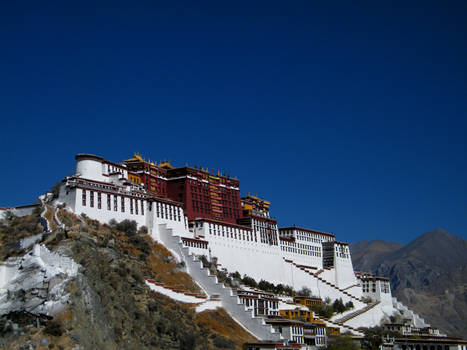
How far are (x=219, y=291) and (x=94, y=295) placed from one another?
1030 inches

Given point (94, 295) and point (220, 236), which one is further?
point (220, 236)

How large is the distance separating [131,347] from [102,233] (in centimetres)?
2344

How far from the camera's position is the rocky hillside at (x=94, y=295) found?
5378cm

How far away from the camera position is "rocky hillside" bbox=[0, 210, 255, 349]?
176 feet

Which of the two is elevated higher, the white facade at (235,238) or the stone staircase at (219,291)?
the white facade at (235,238)

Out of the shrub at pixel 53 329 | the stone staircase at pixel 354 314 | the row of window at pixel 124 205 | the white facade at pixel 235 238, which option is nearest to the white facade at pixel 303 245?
the white facade at pixel 235 238

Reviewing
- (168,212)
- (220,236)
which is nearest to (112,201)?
(168,212)

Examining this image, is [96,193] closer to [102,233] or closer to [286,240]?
[102,233]

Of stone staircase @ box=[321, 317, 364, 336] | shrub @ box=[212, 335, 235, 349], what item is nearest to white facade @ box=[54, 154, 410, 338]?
stone staircase @ box=[321, 317, 364, 336]

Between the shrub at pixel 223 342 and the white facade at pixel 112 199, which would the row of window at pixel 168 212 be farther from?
the shrub at pixel 223 342

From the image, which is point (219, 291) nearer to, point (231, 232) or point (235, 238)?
point (231, 232)

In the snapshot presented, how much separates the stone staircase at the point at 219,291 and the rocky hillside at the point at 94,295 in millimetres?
1272

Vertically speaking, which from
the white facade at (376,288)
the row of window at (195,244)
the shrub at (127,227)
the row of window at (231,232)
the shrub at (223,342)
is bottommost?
the shrub at (223,342)

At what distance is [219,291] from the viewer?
8319 cm
